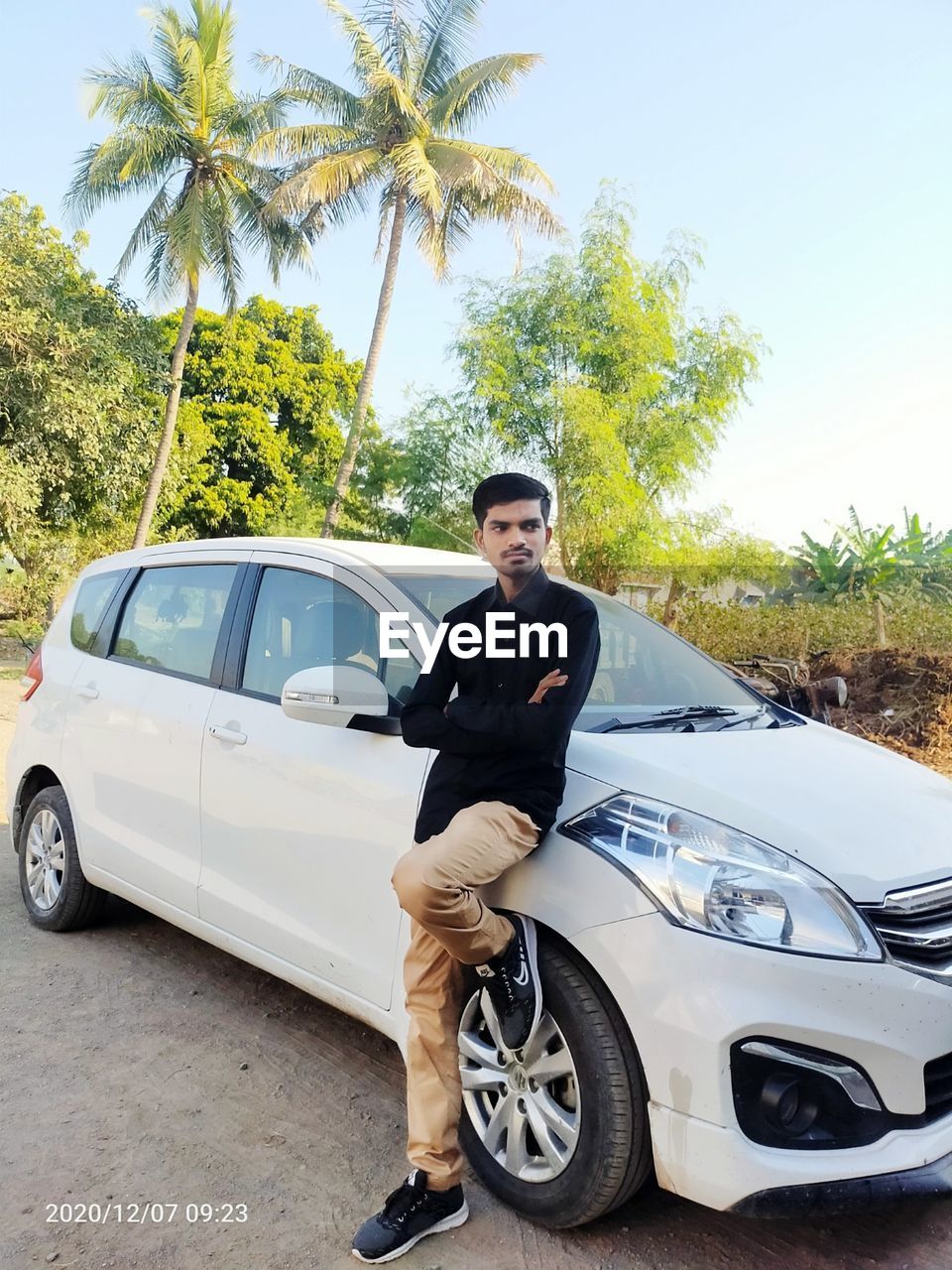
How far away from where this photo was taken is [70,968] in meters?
4.20

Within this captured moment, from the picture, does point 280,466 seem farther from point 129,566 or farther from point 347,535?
point 129,566

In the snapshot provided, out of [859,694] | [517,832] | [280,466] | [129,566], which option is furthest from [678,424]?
[280,466]

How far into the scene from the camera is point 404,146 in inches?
747

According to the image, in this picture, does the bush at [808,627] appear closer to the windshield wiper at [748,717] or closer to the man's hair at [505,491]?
the windshield wiper at [748,717]

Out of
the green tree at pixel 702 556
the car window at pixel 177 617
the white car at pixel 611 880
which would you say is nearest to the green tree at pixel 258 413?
the green tree at pixel 702 556

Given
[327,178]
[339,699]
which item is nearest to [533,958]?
[339,699]

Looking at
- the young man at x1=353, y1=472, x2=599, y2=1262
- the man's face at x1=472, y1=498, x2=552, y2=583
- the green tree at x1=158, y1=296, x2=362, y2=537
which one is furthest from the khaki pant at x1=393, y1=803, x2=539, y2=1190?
the green tree at x1=158, y1=296, x2=362, y2=537

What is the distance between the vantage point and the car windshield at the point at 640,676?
3104mm

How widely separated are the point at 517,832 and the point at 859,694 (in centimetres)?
867

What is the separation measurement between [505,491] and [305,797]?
3.87 ft

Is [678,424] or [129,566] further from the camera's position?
[678,424]

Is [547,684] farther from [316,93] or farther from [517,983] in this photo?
[316,93]

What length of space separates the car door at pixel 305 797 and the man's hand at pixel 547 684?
53 cm

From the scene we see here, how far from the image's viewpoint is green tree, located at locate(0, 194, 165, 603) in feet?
51.6
